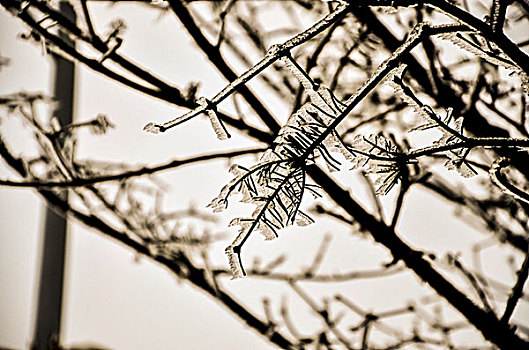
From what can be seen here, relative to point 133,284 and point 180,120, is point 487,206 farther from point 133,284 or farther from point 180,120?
point 133,284

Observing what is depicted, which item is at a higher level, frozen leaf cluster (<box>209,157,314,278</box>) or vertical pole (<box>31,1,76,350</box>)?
vertical pole (<box>31,1,76,350</box>)

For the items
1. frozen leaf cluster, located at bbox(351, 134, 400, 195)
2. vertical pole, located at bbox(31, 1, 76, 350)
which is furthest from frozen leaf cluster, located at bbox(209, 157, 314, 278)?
vertical pole, located at bbox(31, 1, 76, 350)

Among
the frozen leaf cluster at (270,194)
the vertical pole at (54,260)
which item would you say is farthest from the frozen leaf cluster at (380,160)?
the vertical pole at (54,260)

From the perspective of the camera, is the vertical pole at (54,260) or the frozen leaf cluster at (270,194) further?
the vertical pole at (54,260)

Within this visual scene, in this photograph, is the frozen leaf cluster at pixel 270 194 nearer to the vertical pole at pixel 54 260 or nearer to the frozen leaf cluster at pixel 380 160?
the frozen leaf cluster at pixel 380 160

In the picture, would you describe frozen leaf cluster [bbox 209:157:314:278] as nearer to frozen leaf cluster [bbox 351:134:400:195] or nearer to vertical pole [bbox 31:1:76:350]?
frozen leaf cluster [bbox 351:134:400:195]

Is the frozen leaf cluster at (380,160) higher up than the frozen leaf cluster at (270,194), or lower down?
higher up

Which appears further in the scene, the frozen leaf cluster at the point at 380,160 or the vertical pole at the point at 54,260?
the vertical pole at the point at 54,260

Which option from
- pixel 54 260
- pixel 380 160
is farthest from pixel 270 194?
pixel 54 260

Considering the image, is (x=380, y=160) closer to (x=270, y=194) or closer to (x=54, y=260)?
(x=270, y=194)

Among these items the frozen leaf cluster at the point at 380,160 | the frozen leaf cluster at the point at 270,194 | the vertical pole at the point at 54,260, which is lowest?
the frozen leaf cluster at the point at 270,194
